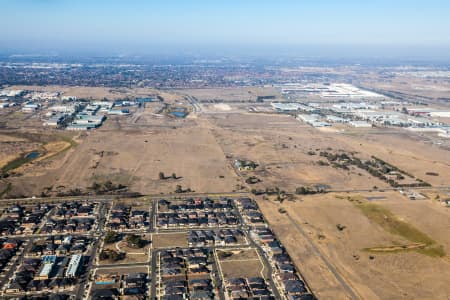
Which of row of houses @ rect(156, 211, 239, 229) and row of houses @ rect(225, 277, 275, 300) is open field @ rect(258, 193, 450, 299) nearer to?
row of houses @ rect(225, 277, 275, 300)

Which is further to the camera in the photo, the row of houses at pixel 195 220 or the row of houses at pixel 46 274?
the row of houses at pixel 195 220

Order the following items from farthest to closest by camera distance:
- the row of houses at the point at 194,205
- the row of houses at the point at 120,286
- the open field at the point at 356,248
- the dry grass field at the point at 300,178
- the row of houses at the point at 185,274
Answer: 1. the row of houses at the point at 194,205
2. the dry grass field at the point at 300,178
3. the open field at the point at 356,248
4. the row of houses at the point at 185,274
5. the row of houses at the point at 120,286

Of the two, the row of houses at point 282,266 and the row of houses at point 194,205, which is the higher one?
the row of houses at point 194,205

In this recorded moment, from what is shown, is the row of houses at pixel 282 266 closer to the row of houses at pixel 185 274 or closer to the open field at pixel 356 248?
the open field at pixel 356 248

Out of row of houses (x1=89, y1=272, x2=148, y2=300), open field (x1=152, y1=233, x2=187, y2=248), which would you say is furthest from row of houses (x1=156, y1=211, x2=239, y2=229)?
row of houses (x1=89, y1=272, x2=148, y2=300)

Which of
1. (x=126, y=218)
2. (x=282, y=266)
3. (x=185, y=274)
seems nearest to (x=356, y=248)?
(x=282, y=266)

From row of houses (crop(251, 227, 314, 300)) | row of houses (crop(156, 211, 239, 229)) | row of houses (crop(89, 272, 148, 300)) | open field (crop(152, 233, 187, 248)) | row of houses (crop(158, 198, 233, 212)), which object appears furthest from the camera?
row of houses (crop(158, 198, 233, 212))

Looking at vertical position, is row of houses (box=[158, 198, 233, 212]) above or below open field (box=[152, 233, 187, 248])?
above

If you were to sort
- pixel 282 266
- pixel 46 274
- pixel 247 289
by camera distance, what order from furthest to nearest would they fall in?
1. pixel 282 266
2. pixel 46 274
3. pixel 247 289

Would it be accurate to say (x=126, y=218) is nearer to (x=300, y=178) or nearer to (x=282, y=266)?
(x=282, y=266)

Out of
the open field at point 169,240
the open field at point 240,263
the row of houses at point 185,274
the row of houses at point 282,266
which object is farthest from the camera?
the open field at point 169,240

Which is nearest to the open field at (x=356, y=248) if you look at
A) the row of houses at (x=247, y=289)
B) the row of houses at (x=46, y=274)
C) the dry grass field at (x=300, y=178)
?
the dry grass field at (x=300, y=178)

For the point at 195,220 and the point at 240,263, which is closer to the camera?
the point at 240,263
